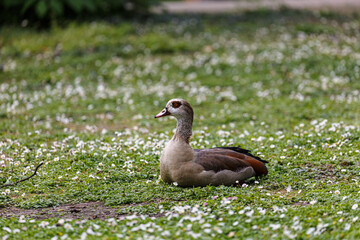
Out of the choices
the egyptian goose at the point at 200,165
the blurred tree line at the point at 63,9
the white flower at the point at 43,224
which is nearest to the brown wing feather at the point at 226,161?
the egyptian goose at the point at 200,165

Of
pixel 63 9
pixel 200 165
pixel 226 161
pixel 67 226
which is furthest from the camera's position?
pixel 63 9

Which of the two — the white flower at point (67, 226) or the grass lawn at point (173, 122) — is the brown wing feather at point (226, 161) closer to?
the grass lawn at point (173, 122)

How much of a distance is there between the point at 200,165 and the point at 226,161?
1.38ft

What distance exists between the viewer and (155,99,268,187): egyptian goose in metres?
7.90

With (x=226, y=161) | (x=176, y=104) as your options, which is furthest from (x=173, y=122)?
(x=226, y=161)

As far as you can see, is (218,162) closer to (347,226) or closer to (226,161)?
(226,161)

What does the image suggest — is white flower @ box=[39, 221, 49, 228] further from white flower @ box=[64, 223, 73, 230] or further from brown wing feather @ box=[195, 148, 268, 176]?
brown wing feather @ box=[195, 148, 268, 176]

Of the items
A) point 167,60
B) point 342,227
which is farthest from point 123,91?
point 342,227

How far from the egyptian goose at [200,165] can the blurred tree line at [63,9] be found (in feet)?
42.2

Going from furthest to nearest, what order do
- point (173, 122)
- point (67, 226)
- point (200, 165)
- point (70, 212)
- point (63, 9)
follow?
point (63, 9) → point (173, 122) → point (200, 165) → point (70, 212) → point (67, 226)

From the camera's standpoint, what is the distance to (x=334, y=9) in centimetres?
2506

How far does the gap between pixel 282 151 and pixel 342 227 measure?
3563mm

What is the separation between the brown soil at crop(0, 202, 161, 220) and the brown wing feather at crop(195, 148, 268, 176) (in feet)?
4.29

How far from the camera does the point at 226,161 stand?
803 cm
